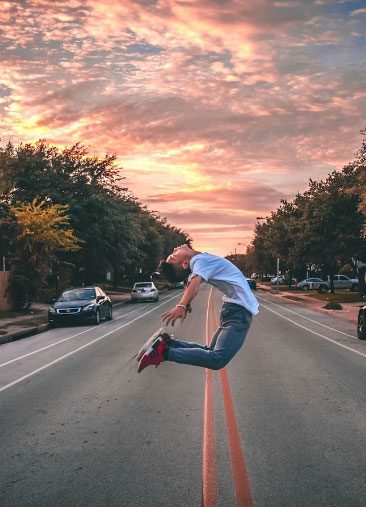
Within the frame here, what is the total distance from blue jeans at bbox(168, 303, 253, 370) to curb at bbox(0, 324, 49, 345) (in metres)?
12.4

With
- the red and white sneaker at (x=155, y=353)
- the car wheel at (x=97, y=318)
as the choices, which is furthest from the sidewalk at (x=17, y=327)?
the red and white sneaker at (x=155, y=353)

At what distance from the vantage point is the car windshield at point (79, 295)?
22736 millimetres

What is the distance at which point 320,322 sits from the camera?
23.7m

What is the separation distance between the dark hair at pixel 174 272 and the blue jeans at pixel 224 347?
58cm

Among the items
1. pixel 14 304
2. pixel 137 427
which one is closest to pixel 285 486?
pixel 137 427

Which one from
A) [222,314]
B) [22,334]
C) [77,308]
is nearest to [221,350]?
[222,314]

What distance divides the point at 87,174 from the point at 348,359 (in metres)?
30.2

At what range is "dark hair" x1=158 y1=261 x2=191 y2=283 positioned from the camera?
6055 mm

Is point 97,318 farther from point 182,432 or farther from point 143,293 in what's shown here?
point 143,293

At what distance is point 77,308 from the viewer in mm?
21547

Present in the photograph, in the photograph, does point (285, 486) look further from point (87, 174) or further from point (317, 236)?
point (317, 236)

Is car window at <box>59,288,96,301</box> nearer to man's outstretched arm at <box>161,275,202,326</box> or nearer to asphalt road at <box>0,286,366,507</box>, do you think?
asphalt road at <box>0,286,366,507</box>

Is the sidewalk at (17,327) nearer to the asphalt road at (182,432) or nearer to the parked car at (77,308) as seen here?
the parked car at (77,308)

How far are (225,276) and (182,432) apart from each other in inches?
73.6
